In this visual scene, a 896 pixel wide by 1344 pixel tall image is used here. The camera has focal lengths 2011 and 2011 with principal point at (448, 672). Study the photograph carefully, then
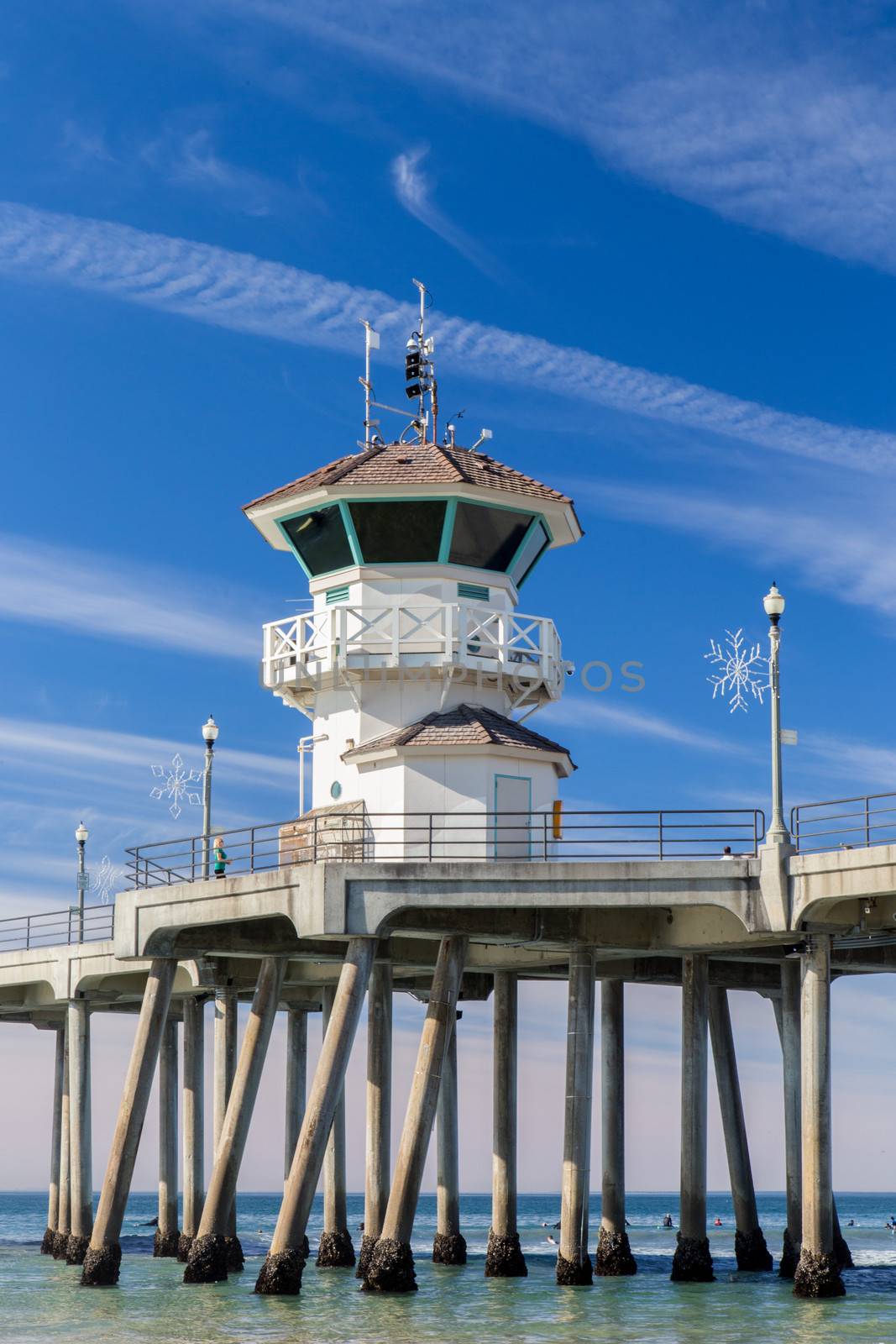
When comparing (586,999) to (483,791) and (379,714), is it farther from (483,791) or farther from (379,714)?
(379,714)

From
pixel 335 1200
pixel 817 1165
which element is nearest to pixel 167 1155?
pixel 335 1200

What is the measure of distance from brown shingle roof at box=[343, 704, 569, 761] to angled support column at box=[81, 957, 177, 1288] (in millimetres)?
6754

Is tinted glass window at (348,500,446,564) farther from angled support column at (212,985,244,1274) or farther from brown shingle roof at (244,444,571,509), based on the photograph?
angled support column at (212,985,244,1274)

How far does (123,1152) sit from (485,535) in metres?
15.4


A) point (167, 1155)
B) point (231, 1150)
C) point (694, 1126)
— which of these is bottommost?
point (167, 1155)

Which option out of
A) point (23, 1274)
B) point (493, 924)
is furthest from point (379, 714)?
point (23, 1274)

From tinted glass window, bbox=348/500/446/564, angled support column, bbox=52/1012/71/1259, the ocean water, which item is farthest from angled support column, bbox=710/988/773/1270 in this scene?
angled support column, bbox=52/1012/71/1259

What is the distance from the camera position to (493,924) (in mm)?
39000

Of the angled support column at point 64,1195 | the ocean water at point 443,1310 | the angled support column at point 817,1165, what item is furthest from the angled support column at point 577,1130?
the angled support column at point 64,1195

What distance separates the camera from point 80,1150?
49156mm

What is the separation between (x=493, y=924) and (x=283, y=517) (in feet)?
38.8

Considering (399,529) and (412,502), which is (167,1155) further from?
(412,502)

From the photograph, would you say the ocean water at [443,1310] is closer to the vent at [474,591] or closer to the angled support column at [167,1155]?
the angled support column at [167,1155]

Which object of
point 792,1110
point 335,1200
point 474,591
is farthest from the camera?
point 335,1200
